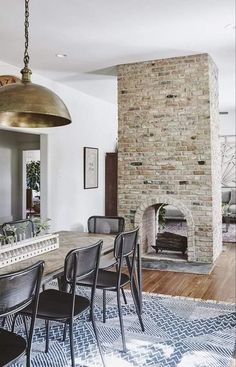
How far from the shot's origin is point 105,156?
793 centimetres

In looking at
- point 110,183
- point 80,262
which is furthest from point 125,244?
point 110,183

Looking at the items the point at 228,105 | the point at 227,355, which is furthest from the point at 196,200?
the point at 228,105

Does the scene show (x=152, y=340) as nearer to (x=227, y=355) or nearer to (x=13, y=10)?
(x=227, y=355)

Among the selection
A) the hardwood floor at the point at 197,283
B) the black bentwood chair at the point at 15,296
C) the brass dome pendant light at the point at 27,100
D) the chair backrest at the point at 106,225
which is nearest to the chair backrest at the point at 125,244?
the chair backrest at the point at 106,225

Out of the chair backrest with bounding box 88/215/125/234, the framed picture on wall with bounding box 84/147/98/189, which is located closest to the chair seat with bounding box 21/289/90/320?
the chair backrest with bounding box 88/215/125/234

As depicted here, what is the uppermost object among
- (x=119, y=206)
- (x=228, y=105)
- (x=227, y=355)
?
(x=228, y=105)

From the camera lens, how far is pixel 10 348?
1798 mm

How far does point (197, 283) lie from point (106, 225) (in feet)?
4.83

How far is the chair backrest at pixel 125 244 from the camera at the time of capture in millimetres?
2619

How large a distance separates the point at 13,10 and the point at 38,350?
10.1 feet

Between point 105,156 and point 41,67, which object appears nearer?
point 41,67

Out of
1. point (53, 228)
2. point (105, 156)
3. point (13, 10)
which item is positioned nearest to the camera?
point (13, 10)

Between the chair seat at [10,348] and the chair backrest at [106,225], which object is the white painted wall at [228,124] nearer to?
the chair backrest at [106,225]

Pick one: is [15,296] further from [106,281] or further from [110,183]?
[110,183]
